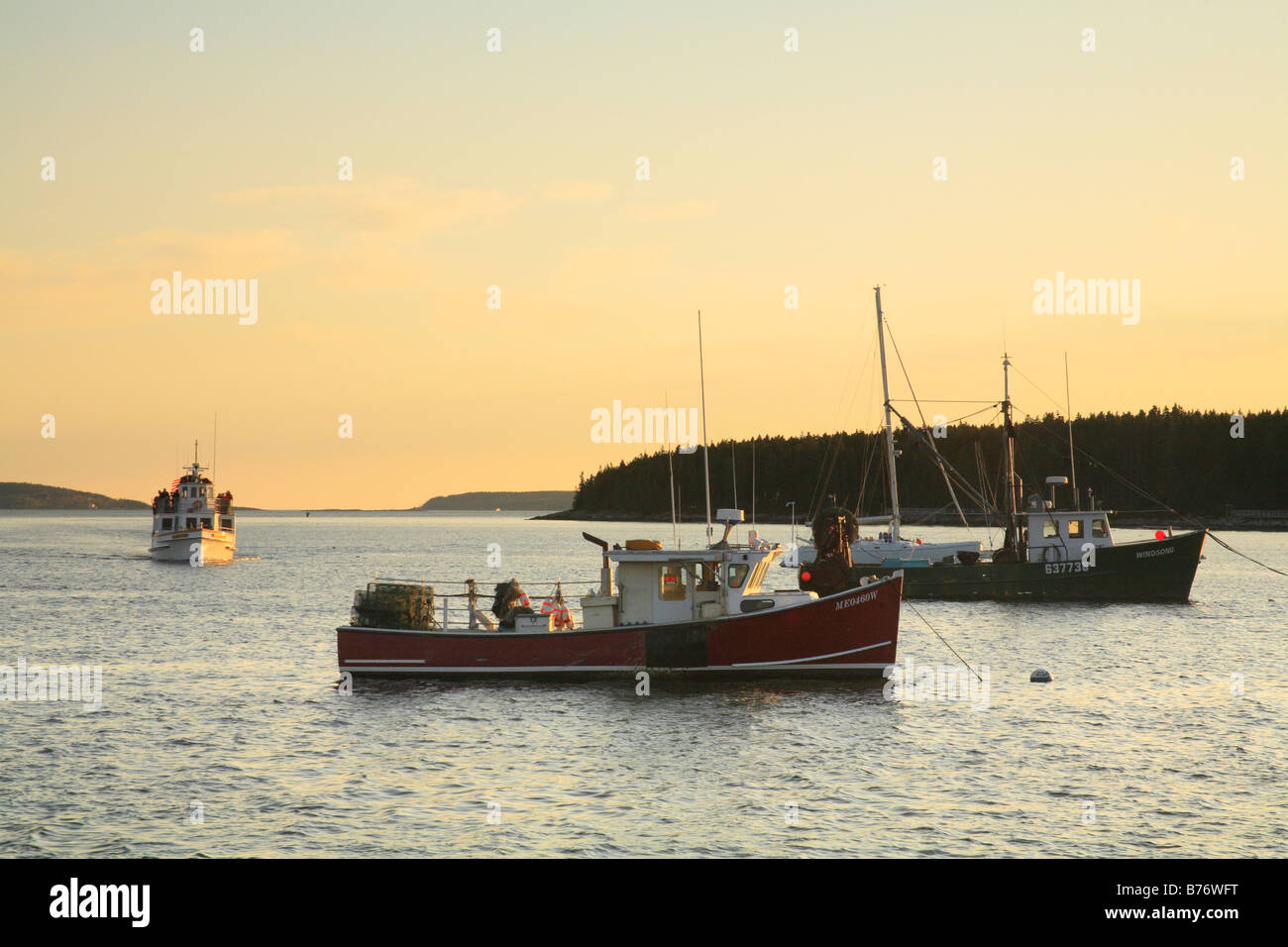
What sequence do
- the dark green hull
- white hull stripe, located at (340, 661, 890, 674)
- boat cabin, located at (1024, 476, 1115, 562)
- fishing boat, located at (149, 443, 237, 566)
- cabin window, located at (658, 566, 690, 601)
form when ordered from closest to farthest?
1. white hull stripe, located at (340, 661, 890, 674)
2. cabin window, located at (658, 566, 690, 601)
3. the dark green hull
4. boat cabin, located at (1024, 476, 1115, 562)
5. fishing boat, located at (149, 443, 237, 566)

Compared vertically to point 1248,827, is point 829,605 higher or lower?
higher

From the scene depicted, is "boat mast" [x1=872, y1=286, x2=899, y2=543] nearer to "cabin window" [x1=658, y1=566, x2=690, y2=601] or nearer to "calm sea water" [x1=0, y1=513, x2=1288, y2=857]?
"calm sea water" [x1=0, y1=513, x2=1288, y2=857]

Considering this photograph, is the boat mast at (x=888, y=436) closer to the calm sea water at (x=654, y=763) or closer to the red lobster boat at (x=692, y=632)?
the calm sea water at (x=654, y=763)

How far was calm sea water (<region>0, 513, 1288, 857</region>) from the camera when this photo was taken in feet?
53.2

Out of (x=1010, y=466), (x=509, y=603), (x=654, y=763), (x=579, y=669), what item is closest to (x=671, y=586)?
(x=579, y=669)

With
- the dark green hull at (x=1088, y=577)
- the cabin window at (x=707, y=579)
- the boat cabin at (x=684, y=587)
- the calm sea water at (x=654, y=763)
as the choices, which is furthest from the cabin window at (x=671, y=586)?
the dark green hull at (x=1088, y=577)

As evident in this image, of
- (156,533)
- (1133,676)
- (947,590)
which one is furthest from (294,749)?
(156,533)

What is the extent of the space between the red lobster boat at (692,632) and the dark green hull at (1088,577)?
2465 centimetres

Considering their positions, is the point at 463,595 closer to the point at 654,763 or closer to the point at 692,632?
the point at 692,632

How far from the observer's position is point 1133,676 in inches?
1283

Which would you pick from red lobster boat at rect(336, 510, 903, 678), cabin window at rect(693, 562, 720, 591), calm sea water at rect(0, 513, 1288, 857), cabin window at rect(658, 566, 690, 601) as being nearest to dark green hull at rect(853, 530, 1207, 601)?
calm sea water at rect(0, 513, 1288, 857)

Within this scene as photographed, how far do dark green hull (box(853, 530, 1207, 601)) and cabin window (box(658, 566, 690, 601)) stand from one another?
85.1 feet
